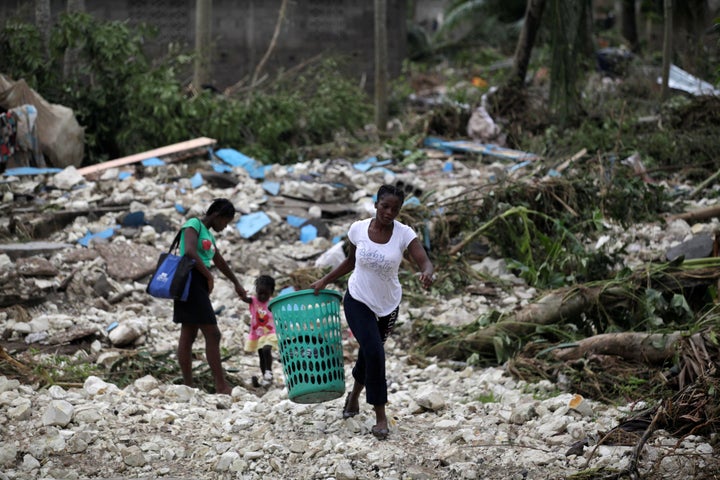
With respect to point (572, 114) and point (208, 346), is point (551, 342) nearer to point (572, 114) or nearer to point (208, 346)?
point (208, 346)

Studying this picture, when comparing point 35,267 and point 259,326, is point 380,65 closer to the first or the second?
point 35,267

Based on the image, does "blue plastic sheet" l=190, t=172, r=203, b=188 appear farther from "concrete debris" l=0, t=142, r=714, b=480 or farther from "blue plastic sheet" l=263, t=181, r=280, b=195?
"blue plastic sheet" l=263, t=181, r=280, b=195

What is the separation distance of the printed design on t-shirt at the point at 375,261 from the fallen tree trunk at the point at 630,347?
171 centimetres

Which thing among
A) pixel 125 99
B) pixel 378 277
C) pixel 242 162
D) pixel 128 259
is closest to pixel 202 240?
pixel 378 277

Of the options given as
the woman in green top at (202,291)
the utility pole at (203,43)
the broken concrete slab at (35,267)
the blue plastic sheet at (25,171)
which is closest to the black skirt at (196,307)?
the woman in green top at (202,291)

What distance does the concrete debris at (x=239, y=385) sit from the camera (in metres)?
4.34

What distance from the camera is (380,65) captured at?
13.4 meters

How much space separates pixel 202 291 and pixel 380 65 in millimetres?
8536

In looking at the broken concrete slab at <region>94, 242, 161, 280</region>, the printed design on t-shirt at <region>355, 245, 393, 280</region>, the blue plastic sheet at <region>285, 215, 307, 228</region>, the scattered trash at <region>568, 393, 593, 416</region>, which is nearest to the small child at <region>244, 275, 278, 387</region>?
the printed design on t-shirt at <region>355, 245, 393, 280</region>

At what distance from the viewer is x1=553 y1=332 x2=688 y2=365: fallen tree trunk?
5.36 meters

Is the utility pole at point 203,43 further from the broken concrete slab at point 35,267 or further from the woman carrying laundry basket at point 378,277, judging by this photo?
the woman carrying laundry basket at point 378,277

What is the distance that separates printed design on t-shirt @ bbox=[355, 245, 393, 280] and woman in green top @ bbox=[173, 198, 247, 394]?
1.12 metres

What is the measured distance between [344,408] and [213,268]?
3607 mm

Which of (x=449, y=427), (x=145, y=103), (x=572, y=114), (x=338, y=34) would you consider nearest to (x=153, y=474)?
(x=449, y=427)
